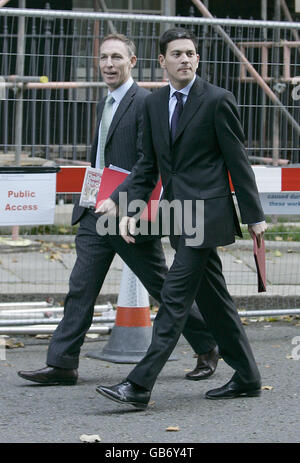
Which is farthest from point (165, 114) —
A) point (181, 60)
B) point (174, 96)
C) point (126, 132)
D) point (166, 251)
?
point (166, 251)

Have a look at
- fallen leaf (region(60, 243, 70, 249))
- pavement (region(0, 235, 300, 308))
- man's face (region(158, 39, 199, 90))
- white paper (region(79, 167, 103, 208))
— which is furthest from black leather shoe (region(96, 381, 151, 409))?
fallen leaf (region(60, 243, 70, 249))

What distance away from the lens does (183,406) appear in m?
5.94

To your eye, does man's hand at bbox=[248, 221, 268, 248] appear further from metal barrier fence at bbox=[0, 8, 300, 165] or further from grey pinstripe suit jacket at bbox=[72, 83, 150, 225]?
metal barrier fence at bbox=[0, 8, 300, 165]

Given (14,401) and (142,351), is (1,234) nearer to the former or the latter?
(142,351)

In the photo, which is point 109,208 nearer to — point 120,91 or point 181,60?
point 120,91

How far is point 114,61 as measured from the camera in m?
6.45

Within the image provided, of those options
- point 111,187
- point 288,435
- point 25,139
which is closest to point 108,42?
point 111,187

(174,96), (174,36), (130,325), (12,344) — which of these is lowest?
(12,344)

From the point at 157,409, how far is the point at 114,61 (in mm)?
2102

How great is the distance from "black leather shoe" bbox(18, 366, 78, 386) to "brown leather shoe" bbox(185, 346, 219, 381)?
732mm

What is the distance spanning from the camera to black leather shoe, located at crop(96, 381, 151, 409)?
5.69 meters

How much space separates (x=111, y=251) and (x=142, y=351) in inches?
37.1

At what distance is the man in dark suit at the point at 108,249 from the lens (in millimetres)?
6398

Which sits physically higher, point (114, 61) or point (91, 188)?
point (114, 61)
